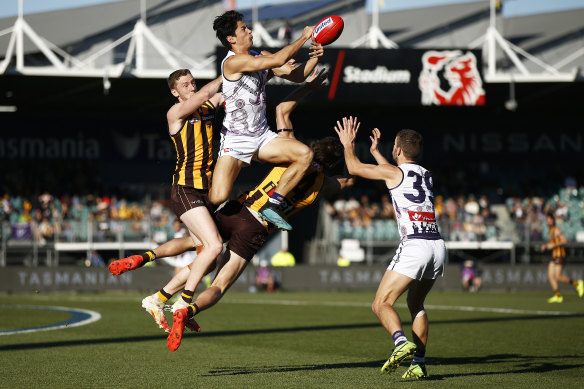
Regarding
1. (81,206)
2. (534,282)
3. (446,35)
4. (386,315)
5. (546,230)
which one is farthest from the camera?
(446,35)

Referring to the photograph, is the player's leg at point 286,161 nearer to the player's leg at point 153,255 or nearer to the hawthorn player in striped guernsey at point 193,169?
the hawthorn player in striped guernsey at point 193,169

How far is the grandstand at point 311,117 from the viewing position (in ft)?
102

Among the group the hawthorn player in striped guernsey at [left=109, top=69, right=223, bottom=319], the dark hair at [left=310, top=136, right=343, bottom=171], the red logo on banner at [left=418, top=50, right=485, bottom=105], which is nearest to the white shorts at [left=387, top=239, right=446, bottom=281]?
the dark hair at [left=310, top=136, right=343, bottom=171]

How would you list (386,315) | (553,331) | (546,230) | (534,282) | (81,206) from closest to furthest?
(386,315), (553,331), (534,282), (546,230), (81,206)

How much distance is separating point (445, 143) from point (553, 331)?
26.1 meters

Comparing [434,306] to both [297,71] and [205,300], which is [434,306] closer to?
[297,71]

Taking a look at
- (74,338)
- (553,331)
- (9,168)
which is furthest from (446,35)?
(74,338)

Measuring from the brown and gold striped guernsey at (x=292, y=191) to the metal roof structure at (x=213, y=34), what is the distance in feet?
67.8

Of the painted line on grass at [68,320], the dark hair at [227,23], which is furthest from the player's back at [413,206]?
the painted line on grass at [68,320]

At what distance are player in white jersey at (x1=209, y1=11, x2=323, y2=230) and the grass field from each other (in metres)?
1.78

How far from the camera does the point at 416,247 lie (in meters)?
8.32

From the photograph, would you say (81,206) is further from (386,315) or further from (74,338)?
(386,315)

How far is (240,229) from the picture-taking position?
9258mm

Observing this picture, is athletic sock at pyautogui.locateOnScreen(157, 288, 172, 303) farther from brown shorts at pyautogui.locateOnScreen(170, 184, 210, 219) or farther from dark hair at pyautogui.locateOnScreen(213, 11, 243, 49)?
dark hair at pyautogui.locateOnScreen(213, 11, 243, 49)
